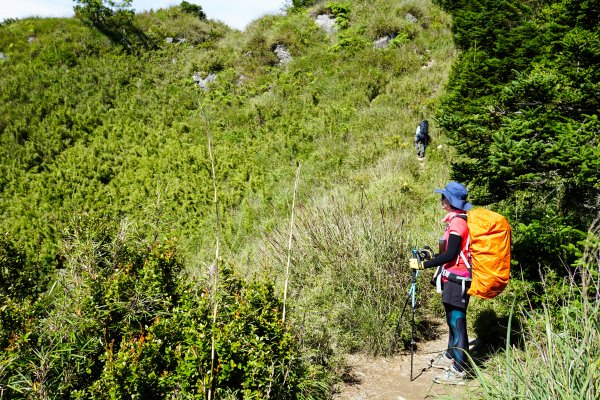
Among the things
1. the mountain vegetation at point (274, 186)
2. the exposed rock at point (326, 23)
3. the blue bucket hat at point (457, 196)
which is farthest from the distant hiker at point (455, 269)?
the exposed rock at point (326, 23)

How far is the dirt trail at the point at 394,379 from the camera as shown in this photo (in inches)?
155

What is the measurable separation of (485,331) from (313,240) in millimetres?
2316

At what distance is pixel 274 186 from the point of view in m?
12.4

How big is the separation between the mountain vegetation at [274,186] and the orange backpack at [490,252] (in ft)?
1.49

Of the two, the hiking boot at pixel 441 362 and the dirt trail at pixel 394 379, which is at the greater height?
the hiking boot at pixel 441 362

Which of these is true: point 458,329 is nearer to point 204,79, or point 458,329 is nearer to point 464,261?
point 464,261

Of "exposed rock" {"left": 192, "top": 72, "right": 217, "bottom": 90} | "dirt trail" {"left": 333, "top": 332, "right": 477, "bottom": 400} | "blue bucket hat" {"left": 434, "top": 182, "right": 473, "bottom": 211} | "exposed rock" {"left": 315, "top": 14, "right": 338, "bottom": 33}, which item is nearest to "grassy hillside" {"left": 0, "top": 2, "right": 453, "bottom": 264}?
"exposed rock" {"left": 192, "top": 72, "right": 217, "bottom": 90}

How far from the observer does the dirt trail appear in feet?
12.9

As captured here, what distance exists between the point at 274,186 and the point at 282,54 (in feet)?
39.4

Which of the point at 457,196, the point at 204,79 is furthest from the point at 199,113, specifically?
the point at 457,196

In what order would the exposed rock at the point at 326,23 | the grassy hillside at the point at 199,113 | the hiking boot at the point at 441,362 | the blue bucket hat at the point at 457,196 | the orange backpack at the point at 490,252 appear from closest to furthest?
the orange backpack at the point at 490,252 → the blue bucket hat at the point at 457,196 → the hiking boot at the point at 441,362 → the grassy hillside at the point at 199,113 → the exposed rock at the point at 326,23

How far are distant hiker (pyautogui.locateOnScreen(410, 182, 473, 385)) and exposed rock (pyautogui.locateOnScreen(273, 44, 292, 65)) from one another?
19041 millimetres

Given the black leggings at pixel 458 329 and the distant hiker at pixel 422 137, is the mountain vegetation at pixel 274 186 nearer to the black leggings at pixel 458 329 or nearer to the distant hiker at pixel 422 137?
the black leggings at pixel 458 329

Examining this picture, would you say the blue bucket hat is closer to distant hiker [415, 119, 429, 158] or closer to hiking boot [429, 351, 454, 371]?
hiking boot [429, 351, 454, 371]
